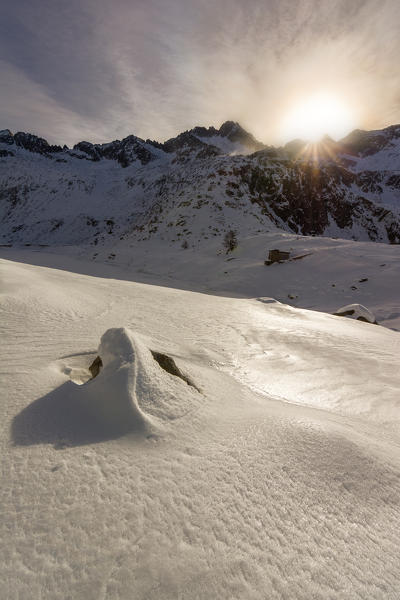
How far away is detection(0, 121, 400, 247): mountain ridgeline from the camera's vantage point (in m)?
28.2

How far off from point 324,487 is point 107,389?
1273 millimetres

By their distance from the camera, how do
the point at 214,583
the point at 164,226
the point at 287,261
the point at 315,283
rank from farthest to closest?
the point at 164,226, the point at 287,261, the point at 315,283, the point at 214,583

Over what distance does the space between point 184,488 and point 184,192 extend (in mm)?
34394

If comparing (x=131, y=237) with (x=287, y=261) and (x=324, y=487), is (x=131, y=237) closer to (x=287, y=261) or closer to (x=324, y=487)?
(x=287, y=261)

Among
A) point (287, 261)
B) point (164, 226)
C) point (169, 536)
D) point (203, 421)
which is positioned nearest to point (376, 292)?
point (287, 261)

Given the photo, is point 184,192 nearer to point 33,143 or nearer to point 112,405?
point 112,405

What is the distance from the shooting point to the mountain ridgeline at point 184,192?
92.5ft

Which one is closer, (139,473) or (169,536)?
(169,536)

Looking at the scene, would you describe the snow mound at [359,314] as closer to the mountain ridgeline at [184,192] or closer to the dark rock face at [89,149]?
the mountain ridgeline at [184,192]

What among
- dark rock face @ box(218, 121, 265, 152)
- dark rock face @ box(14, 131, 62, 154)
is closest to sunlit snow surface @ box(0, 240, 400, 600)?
dark rock face @ box(218, 121, 265, 152)

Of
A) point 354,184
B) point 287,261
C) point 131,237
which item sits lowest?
point 287,261

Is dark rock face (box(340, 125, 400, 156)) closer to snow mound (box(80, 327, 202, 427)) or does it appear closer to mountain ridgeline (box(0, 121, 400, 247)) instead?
mountain ridgeline (box(0, 121, 400, 247))

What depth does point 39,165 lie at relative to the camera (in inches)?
2608

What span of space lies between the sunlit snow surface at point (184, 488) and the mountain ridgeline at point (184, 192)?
21512mm
